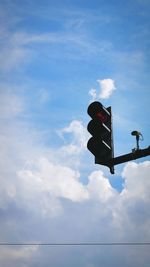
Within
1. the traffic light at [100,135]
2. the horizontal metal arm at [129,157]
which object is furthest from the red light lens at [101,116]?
the horizontal metal arm at [129,157]

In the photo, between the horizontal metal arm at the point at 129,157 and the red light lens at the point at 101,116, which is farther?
the red light lens at the point at 101,116

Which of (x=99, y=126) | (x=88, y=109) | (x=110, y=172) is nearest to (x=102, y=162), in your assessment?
(x=110, y=172)

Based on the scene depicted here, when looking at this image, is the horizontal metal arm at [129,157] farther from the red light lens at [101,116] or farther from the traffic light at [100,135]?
the red light lens at [101,116]

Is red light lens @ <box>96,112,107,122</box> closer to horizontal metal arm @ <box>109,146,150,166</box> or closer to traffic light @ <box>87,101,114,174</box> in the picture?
traffic light @ <box>87,101,114,174</box>

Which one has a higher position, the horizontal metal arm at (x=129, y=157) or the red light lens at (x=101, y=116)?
the red light lens at (x=101, y=116)

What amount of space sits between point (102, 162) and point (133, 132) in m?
0.78

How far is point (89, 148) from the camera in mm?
3260

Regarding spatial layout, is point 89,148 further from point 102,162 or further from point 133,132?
point 133,132

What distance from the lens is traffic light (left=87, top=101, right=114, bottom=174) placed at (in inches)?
126

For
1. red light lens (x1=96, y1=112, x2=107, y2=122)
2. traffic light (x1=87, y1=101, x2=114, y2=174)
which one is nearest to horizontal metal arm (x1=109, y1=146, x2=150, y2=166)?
traffic light (x1=87, y1=101, x2=114, y2=174)

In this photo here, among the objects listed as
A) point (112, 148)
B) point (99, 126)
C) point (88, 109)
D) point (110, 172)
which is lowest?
point (110, 172)

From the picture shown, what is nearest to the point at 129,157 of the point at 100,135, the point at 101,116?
the point at 100,135

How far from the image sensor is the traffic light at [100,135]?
320cm

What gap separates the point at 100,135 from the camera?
328 cm
